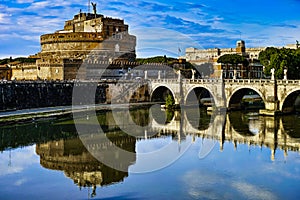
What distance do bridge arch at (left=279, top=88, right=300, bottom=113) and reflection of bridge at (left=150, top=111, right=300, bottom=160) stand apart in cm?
171

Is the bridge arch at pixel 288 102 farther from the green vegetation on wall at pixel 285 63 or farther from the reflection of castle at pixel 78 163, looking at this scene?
the reflection of castle at pixel 78 163

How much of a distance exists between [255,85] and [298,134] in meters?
8.60

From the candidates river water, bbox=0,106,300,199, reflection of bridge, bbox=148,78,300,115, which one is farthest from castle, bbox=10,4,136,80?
river water, bbox=0,106,300,199

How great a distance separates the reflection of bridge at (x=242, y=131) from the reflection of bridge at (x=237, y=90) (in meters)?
1.63

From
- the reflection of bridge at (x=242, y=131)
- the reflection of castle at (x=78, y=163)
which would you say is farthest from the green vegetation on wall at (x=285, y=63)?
the reflection of castle at (x=78, y=163)

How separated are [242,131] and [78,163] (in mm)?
10719

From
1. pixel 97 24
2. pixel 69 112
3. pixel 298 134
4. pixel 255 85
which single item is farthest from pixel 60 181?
pixel 97 24

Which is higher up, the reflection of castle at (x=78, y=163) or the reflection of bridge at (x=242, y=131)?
the reflection of bridge at (x=242, y=131)

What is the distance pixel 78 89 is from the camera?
35.6 m

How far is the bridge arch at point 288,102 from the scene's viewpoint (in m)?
27.5

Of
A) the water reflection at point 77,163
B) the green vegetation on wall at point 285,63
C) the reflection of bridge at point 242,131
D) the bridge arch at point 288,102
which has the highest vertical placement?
the green vegetation on wall at point 285,63

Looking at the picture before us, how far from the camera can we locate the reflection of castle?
14312 mm

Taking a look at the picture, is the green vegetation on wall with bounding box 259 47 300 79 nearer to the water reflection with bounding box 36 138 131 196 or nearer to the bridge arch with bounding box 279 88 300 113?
the bridge arch with bounding box 279 88 300 113

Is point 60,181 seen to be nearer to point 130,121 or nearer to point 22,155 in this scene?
point 22,155
